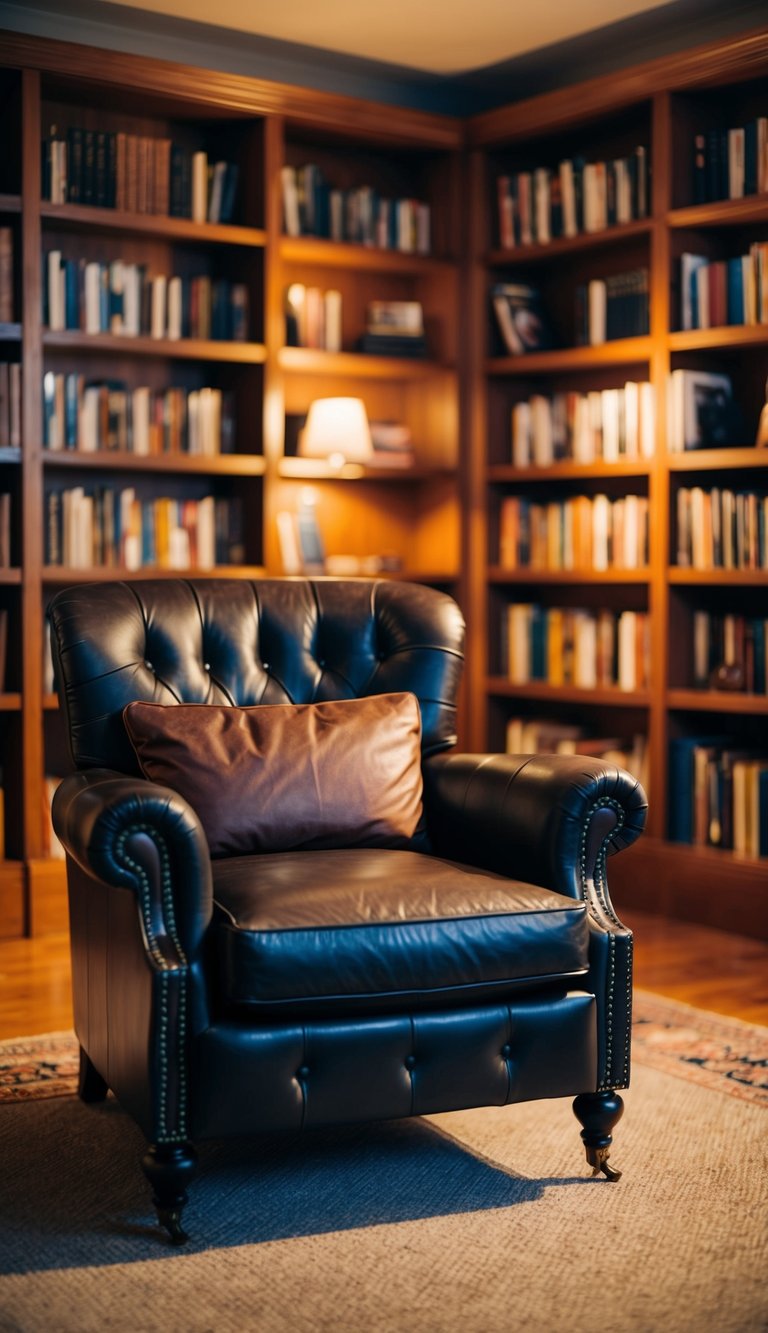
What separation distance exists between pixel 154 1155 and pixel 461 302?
3.52m

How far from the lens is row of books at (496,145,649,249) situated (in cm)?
475

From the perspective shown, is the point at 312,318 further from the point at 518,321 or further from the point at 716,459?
the point at 716,459

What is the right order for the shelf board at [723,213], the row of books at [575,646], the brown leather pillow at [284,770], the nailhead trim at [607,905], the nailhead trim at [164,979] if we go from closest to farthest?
the nailhead trim at [164,979] < the nailhead trim at [607,905] < the brown leather pillow at [284,770] < the shelf board at [723,213] < the row of books at [575,646]

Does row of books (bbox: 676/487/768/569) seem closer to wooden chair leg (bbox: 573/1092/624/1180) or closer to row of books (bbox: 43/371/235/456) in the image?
row of books (bbox: 43/371/235/456)

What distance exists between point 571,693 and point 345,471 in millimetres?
1021

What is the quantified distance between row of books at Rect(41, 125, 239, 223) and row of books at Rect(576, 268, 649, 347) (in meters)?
1.18

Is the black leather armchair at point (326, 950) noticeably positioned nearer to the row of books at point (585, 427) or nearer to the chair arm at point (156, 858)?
Result: the chair arm at point (156, 858)

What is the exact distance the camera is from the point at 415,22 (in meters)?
4.69

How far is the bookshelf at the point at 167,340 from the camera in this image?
174 inches

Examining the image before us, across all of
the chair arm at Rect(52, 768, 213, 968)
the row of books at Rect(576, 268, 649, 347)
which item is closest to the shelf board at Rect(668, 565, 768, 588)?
the row of books at Rect(576, 268, 649, 347)

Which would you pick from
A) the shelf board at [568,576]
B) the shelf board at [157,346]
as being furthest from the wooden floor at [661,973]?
the shelf board at [157,346]

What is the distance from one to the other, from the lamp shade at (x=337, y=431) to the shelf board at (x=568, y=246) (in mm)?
780

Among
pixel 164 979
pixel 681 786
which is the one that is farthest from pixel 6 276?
pixel 164 979

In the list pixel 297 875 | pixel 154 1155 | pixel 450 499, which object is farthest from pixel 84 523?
pixel 154 1155
